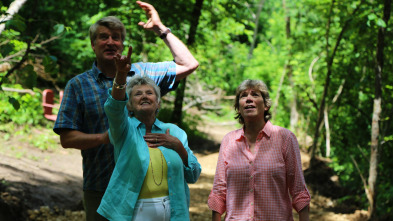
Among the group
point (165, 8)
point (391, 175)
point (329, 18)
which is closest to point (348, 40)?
point (329, 18)

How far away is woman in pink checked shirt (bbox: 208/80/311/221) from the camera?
9.05 ft

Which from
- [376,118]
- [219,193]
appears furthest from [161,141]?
[376,118]

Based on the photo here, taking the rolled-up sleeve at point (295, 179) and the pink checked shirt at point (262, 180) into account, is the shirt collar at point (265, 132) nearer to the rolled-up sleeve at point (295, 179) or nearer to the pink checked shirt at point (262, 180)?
the pink checked shirt at point (262, 180)

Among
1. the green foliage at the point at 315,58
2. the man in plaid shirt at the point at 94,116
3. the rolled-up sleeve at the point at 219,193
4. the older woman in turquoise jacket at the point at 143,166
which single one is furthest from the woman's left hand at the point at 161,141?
the green foliage at the point at 315,58

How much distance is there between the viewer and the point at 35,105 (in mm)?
10242

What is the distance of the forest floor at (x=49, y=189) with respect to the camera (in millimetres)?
5578

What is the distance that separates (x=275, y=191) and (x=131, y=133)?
3.11ft

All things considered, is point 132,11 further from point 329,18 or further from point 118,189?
point 118,189

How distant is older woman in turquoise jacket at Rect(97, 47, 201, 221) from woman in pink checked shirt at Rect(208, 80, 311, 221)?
15.4 inches

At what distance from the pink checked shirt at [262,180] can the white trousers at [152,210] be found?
0.58 meters

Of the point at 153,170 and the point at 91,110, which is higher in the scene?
the point at 91,110

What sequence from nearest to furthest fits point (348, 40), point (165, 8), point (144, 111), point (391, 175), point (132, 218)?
point (132, 218)
point (144, 111)
point (391, 175)
point (165, 8)
point (348, 40)

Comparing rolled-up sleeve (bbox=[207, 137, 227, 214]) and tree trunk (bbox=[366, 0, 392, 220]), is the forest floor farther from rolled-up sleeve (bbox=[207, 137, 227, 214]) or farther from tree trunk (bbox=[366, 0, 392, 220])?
rolled-up sleeve (bbox=[207, 137, 227, 214])

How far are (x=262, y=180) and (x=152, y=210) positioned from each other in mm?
744
